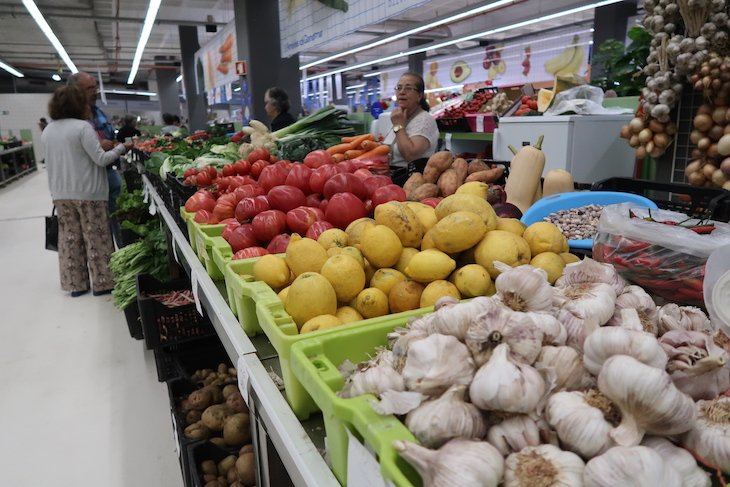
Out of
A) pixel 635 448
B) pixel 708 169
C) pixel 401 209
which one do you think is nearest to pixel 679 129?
pixel 708 169

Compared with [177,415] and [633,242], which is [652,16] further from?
[177,415]

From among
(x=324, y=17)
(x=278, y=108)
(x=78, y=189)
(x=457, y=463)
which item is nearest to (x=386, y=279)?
(x=457, y=463)

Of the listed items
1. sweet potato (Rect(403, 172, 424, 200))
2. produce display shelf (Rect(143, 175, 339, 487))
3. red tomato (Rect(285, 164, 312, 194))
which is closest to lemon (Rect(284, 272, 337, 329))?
produce display shelf (Rect(143, 175, 339, 487))

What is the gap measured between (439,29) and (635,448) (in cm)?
1594

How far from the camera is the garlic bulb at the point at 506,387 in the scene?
61 centimetres

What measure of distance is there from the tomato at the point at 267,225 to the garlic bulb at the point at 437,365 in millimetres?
988

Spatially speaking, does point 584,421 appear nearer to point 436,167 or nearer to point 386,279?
point 386,279

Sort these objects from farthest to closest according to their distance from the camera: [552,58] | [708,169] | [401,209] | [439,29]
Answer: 1. [439,29]
2. [552,58]
3. [708,169]
4. [401,209]

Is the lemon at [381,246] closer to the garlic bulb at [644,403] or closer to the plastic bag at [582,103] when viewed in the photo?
the garlic bulb at [644,403]

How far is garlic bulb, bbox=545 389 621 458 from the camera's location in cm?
59

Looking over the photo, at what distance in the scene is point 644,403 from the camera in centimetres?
59

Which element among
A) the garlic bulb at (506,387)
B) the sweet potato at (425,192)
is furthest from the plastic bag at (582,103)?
the garlic bulb at (506,387)

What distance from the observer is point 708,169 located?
259cm

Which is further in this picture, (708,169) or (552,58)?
(552,58)
